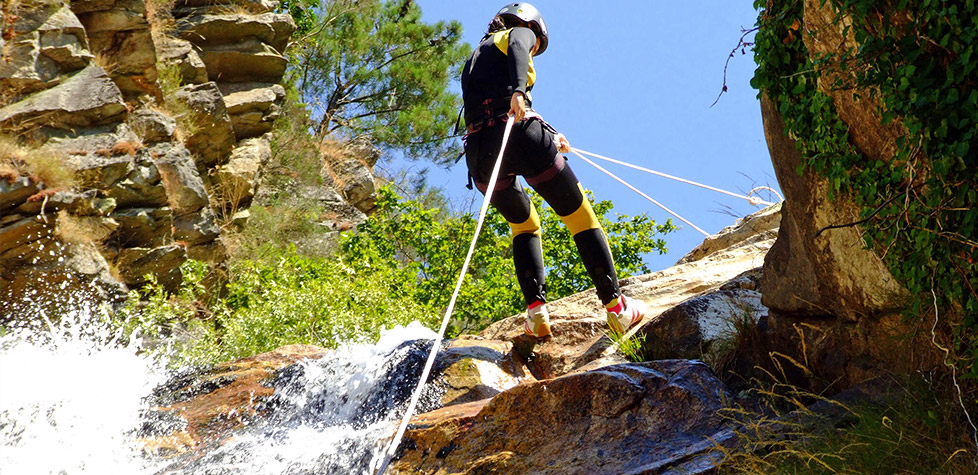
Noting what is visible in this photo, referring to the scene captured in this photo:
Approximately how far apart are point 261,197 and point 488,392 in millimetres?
13101

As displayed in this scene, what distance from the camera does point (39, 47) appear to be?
11.4 m

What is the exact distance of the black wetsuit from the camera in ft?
17.7

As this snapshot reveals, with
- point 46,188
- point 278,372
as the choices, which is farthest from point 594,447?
point 46,188

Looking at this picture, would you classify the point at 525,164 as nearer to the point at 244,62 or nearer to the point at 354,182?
the point at 244,62

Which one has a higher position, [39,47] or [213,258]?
[39,47]

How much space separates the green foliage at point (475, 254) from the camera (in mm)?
13477

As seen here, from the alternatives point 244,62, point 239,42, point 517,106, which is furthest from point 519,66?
point 239,42

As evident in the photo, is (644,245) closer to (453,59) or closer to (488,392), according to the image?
(488,392)

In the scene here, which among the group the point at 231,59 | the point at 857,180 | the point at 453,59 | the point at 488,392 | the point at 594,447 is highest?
the point at 453,59

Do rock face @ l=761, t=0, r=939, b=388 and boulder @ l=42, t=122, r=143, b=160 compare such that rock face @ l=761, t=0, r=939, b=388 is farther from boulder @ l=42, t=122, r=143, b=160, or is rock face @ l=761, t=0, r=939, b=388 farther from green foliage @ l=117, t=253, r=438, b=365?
boulder @ l=42, t=122, r=143, b=160

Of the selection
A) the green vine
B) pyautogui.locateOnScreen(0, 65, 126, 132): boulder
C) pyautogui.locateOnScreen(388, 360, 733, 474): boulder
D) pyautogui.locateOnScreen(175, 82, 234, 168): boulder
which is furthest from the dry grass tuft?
the green vine

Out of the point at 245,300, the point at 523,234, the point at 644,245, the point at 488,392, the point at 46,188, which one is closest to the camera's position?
the point at 488,392

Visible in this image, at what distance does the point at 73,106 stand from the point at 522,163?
8.20m

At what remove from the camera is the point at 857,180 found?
3.51 meters
